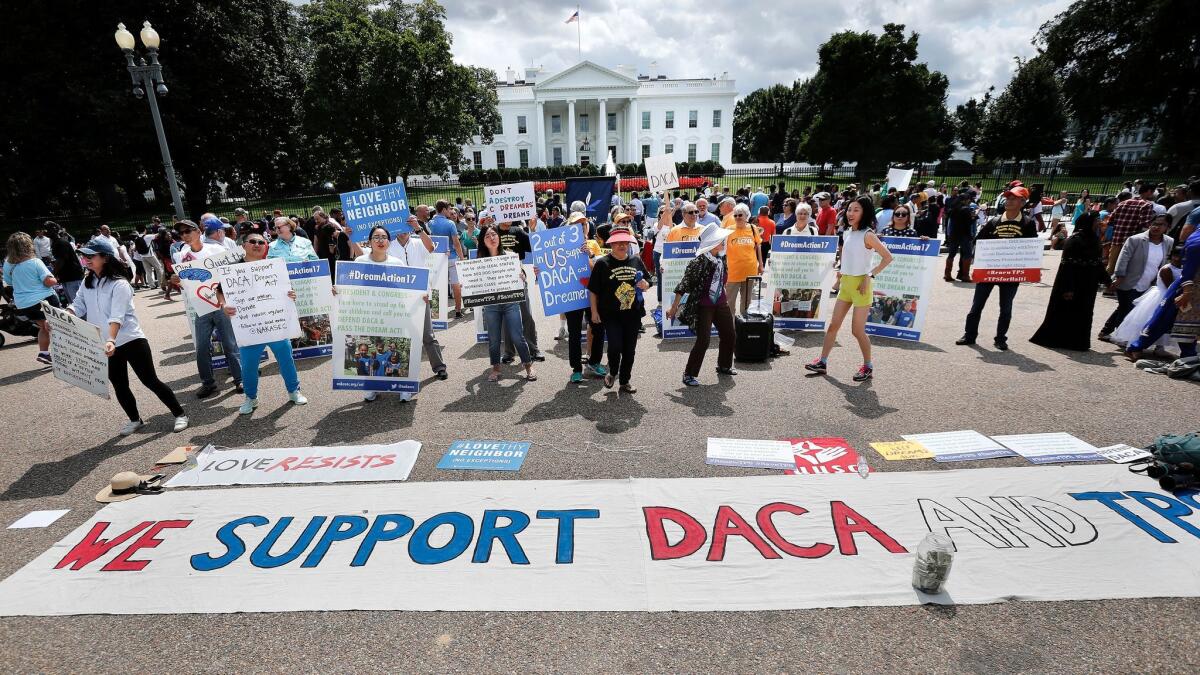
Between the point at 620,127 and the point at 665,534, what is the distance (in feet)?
260

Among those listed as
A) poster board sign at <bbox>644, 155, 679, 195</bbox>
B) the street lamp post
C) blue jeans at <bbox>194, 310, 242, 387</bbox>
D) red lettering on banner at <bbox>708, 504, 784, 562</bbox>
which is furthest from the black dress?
the street lamp post

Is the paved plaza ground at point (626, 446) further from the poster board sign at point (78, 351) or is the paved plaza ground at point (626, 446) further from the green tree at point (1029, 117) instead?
the green tree at point (1029, 117)

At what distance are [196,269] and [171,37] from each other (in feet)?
95.1

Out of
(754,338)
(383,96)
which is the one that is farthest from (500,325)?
(383,96)

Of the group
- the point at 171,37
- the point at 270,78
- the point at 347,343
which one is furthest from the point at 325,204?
the point at 347,343

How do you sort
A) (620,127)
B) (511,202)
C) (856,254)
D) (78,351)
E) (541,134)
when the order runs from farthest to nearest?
(620,127)
(541,134)
(511,202)
(856,254)
(78,351)

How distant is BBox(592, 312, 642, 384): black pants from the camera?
619cm

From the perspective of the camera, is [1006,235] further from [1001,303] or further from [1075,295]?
[1075,295]

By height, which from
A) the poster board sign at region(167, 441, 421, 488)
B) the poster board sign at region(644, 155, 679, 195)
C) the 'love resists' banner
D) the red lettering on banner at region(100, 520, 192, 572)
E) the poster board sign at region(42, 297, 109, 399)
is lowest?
the poster board sign at region(167, 441, 421, 488)

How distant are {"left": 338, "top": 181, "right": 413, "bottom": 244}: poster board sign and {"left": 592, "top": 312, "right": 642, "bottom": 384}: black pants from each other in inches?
176

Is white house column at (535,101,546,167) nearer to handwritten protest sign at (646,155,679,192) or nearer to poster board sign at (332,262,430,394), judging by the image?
handwritten protest sign at (646,155,679,192)

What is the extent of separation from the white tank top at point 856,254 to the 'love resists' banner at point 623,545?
2.72 m

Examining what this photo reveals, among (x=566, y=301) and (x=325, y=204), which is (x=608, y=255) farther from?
(x=325, y=204)

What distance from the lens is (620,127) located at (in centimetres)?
7706
